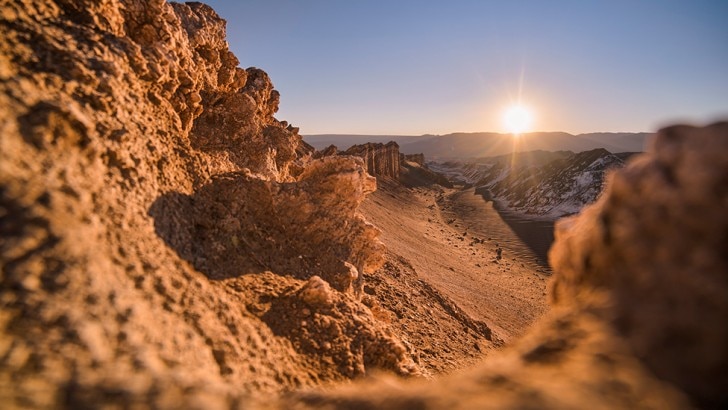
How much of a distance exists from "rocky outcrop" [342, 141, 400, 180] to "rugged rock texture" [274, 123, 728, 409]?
40.5m

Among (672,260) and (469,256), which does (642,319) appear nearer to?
(672,260)

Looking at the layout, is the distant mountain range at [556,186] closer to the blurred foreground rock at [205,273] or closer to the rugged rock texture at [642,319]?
the blurred foreground rock at [205,273]

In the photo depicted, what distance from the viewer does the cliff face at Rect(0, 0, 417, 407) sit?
2.37 metres

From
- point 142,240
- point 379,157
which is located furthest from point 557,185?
point 142,240

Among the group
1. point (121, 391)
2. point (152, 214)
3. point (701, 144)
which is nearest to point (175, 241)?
point (152, 214)

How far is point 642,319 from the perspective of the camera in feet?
6.77

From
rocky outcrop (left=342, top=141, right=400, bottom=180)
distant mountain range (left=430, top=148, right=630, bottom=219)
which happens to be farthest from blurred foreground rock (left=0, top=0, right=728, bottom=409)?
distant mountain range (left=430, top=148, right=630, bottom=219)

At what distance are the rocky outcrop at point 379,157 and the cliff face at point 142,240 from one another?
1453 inches

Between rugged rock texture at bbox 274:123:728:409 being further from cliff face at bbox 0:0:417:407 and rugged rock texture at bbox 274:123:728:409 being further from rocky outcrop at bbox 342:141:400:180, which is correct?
rocky outcrop at bbox 342:141:400:180

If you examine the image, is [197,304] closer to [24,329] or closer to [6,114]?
[24,329]

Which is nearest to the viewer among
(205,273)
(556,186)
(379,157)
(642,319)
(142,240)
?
(642,319)

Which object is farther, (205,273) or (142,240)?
(205,273)

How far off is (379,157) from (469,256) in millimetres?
24812

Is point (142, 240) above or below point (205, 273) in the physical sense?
above
